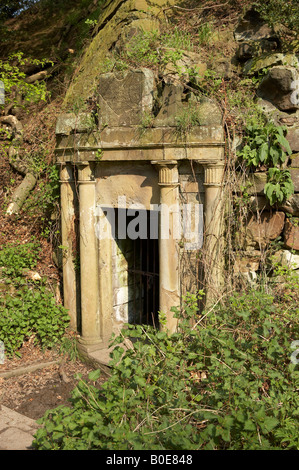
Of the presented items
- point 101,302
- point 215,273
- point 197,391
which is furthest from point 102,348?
point 197,391

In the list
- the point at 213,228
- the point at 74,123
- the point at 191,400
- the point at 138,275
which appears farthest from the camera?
the point at 138,275

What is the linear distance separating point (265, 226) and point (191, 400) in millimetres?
2495

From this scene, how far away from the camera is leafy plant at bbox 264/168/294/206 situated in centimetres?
499

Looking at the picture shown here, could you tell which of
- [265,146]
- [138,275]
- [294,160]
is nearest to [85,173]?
[138,275]

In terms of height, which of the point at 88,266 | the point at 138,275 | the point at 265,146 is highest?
the point at 265,146

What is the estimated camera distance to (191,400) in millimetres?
3535

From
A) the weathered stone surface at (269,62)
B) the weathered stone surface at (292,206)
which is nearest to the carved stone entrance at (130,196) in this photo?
the weathered stone surface at (292,206)

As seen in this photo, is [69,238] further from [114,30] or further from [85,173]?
[114,30]

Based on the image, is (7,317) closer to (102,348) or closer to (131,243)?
(102,348)

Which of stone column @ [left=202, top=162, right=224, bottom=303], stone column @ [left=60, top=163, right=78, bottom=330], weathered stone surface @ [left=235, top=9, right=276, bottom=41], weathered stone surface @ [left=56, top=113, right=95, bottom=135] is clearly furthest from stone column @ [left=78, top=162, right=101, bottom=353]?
weathered stone surface @ [left=235, top=9, right=276, bottom=41]

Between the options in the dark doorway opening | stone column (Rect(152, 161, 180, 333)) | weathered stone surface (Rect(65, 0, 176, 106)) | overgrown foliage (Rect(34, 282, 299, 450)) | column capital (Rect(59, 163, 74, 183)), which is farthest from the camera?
weathered stone surface (Rect(65, 0, 176, 106))

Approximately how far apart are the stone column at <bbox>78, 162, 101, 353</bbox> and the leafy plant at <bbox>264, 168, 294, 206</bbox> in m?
2.43

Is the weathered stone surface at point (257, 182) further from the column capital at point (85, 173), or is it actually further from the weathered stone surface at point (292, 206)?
the column capital at point (85, 173)

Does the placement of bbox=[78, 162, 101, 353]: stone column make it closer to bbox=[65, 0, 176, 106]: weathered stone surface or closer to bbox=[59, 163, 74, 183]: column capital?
bbox=[59, 163, 74, 183]: column capital
